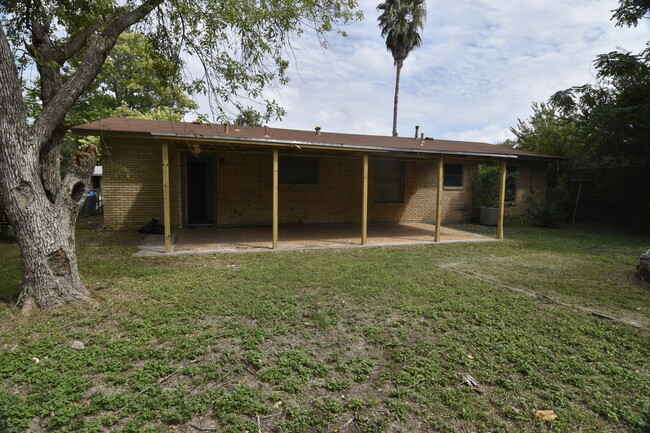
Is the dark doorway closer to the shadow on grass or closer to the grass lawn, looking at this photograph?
the shadow on grass

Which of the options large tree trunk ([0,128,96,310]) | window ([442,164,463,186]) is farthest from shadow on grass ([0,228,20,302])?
window ([442,164,463,186])

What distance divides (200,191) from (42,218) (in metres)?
7.48

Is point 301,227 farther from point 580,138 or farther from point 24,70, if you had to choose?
point 580,138

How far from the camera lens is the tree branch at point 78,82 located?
13.7 feet

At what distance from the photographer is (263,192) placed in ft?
38.5

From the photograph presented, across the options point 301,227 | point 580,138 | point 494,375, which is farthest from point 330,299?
point 580,138

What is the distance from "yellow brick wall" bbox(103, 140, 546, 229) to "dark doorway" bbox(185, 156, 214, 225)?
26 centimetres

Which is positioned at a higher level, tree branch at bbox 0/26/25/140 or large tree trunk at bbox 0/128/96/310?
tree branch at bbox 0/26/25/140

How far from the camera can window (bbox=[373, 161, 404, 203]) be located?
13.3m

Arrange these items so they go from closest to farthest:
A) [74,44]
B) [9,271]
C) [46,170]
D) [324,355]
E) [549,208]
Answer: [324,355]
[46,170]
[74,44]
[9,271]
[549,208]

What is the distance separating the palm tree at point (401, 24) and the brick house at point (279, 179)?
12.0m

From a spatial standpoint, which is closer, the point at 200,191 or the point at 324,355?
the point at 324,355

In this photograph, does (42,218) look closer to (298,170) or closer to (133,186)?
(133,186)

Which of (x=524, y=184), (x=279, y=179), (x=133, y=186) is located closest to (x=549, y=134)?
(x=524, y=184)
